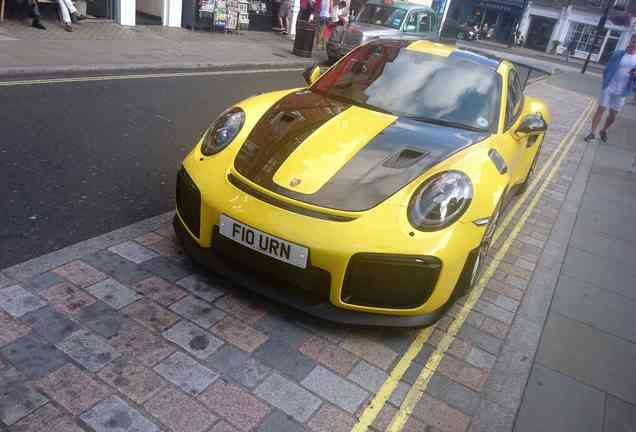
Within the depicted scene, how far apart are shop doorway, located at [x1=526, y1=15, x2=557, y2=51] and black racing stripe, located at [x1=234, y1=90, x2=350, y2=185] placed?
170ft

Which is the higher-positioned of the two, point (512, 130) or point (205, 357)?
point (512, 130)

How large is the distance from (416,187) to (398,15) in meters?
13.4

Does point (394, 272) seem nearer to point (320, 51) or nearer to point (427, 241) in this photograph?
point (427, 241)

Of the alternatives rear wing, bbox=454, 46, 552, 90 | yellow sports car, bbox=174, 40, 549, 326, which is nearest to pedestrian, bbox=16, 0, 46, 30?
rear wing, bbox=454, 46, 552, 90

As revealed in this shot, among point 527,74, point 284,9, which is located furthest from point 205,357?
point 284,9

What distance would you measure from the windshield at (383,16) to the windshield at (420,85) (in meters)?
11.2

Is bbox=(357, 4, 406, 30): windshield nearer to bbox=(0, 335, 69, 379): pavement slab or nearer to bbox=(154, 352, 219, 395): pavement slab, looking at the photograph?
bbox=(154, 352, 219, 395): pavement slab

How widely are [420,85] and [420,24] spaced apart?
41.6 ft

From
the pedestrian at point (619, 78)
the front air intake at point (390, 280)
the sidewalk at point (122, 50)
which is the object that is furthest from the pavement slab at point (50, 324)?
the pedestrian at point (619, 78)

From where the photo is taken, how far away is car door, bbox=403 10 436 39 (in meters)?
14.9

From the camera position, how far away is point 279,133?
3.25 meters

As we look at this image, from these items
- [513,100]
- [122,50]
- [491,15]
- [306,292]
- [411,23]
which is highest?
[491,15]

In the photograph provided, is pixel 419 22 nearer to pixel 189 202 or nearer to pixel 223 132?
pixel 223 132

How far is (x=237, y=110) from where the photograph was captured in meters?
3.55
